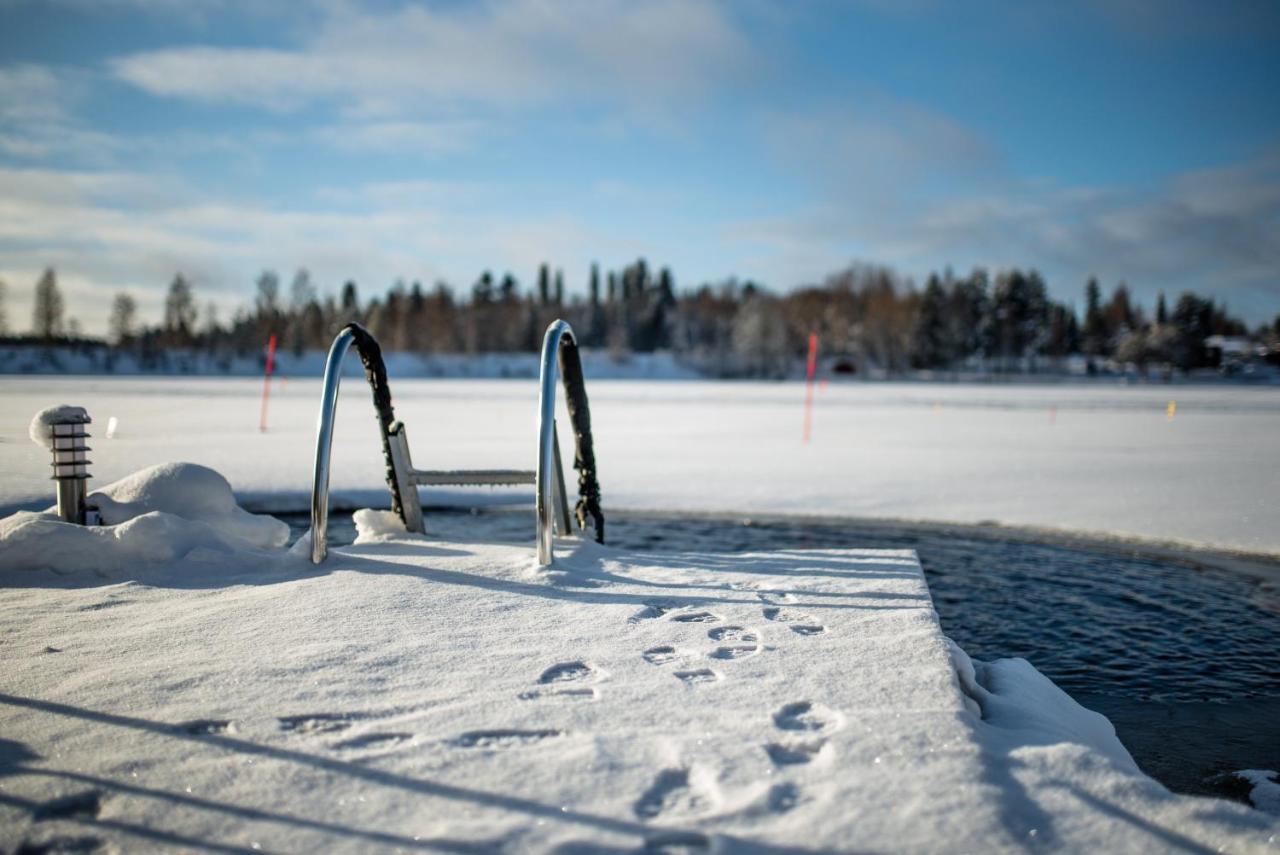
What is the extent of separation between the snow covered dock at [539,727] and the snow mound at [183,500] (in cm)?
114

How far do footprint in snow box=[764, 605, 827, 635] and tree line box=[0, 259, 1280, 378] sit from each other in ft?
282

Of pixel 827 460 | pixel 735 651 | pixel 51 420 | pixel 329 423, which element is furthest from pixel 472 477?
pixel 827 460

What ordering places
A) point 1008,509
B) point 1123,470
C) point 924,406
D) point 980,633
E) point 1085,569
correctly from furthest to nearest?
point 924,406 → point 1123,470 → point 1008,509 → point 1085,569 → point 980,633

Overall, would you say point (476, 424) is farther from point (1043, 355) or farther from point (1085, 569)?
point (1043, 355)

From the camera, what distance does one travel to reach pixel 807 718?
287cm

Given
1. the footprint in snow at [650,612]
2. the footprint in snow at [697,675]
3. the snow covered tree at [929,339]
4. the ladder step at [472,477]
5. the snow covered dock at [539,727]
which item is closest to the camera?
the snow covered dock at [539,727]

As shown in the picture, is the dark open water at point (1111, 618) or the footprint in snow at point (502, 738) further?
the dark open water at point (1111, 618)

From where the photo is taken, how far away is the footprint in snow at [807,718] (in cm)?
279

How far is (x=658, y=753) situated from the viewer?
8.47 ft

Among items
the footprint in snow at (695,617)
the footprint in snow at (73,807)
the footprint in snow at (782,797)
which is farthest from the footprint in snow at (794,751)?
the footprint in snow at (73,807)

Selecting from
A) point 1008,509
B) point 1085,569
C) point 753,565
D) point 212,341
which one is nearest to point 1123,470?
point 1008,509

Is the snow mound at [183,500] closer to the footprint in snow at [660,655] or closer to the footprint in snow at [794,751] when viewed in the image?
the footprint in snow at [660,655]

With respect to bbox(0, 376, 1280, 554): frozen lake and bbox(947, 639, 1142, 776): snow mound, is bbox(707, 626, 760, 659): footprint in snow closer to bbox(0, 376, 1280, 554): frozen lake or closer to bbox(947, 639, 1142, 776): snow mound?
bbox(947, 639, 1142, 776): snow mound

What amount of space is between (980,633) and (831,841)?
144 inches
